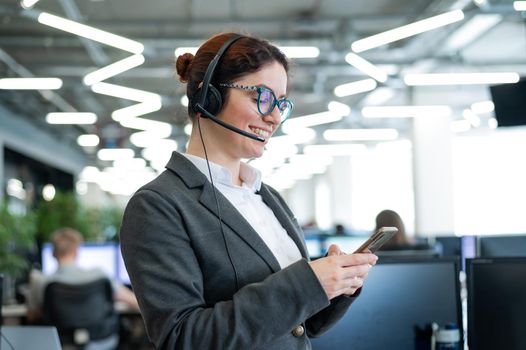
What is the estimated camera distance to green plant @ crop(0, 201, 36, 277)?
683 cm

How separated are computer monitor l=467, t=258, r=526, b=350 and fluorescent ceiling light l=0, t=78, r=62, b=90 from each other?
6.18 meters

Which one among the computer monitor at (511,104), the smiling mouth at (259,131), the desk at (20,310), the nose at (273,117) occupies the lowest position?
the desk at (20,310)

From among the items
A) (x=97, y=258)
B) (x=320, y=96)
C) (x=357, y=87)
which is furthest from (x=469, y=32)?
(x=97, y=258)

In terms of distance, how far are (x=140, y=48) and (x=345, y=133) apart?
7.00 m

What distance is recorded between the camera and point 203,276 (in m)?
1.20

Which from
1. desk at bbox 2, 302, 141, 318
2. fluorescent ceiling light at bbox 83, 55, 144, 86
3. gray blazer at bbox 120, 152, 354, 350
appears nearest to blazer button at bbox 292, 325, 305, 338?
gray blazer at bbox 120, 152, 354, 350

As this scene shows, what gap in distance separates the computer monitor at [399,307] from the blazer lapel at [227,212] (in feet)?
2.16

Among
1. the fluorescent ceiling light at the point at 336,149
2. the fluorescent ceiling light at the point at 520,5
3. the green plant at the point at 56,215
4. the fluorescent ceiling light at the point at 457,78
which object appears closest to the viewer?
the fluorescent ceiling light at the point at 520,5

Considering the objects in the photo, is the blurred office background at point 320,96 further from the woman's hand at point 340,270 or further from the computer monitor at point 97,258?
the woman's hand at point 340,270

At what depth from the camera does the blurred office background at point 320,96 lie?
7.09 meters

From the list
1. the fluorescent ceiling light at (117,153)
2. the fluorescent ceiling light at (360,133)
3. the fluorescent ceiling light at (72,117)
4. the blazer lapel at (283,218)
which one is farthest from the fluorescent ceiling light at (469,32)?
the fluorescent ceiling light at (117,153)

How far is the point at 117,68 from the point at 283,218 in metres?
5.09

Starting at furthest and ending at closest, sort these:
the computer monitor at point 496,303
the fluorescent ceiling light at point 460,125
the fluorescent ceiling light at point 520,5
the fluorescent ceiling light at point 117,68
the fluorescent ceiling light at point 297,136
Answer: the fluorescent ceiling light at point 460,125
the fluorescent ceiling light at point 297,136
the fluorescent ceiling light at point 117,68
the fluorescent ceiling light at point 520,5
the computer monitor at point 496,303

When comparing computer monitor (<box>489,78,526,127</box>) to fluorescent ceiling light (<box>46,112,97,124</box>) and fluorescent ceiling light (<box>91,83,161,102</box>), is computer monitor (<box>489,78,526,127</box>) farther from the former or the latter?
fluorescent ceiling light (<box>46,112,97,124</box>)
